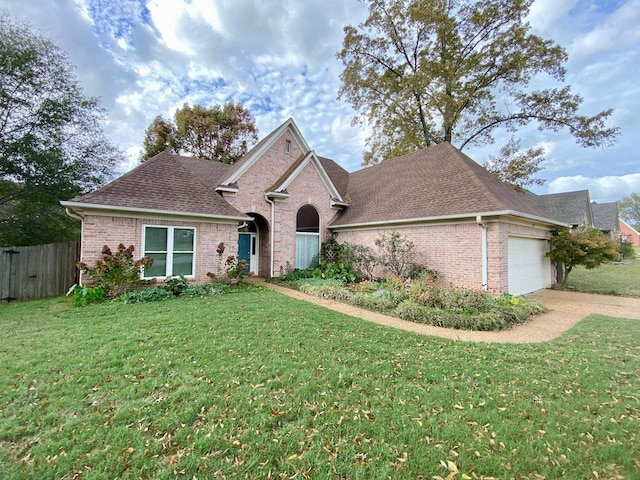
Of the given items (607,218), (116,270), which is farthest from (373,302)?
(607,218)

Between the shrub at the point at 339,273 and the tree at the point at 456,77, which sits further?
the tree at the point at 456,77

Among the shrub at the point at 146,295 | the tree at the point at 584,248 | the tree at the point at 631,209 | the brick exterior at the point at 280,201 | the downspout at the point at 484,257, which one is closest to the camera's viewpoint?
the shrub at the point at 146,295

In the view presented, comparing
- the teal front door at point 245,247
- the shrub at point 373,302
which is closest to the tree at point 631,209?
the shrub at point 373,302

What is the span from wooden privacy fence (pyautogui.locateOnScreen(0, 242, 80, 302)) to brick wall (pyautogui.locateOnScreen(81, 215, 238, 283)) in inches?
72.0

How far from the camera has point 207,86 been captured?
14.6 meters

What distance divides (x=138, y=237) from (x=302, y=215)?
27.4 ft

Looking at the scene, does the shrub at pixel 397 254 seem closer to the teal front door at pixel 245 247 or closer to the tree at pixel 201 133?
the teal front door at pixel 245 247

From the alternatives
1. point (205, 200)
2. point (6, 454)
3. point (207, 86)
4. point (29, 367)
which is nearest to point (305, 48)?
point (207, 86)

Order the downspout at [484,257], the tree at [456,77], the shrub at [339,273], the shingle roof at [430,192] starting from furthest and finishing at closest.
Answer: the tree at [456,77]
the shrub at [339,273]
the shingle roof at [430,192]
the downspout at [484,257]

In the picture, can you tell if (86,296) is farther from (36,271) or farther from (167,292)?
(36,271)

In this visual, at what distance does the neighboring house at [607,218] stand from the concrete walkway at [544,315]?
107 feet

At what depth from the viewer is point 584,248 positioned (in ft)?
35.6

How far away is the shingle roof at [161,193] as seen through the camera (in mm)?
8961

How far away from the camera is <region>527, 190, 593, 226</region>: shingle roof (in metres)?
26.5
